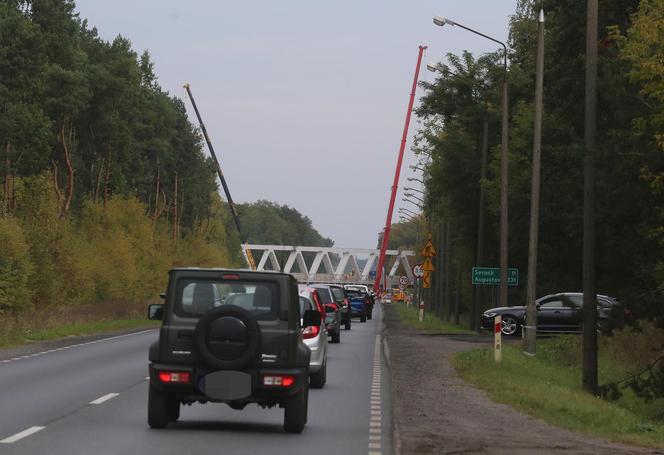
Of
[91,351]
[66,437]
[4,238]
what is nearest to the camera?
[66,437]

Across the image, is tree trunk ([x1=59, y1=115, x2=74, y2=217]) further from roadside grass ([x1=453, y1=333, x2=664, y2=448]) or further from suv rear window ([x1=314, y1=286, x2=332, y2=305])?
suv rear window ([x1=314, y1=286, x2=332, y2=305])

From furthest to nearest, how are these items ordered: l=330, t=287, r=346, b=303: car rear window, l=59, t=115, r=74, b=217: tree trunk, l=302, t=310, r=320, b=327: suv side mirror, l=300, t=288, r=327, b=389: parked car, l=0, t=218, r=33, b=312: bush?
l=59, t=115, r=74, b=217: tree trunk
l=330, t=287, r=346, b=303: car rear window
l=0, t=218, r=33, b=312: bush
l=300, t=288, r=327, b=389: parked car
l=302, t=310, r=320, b=327: suv side mirror

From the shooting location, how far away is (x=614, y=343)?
43250 mm

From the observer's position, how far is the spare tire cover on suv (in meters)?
16.0

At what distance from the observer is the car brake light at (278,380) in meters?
16.2

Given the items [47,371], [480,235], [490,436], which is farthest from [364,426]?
[480,235]

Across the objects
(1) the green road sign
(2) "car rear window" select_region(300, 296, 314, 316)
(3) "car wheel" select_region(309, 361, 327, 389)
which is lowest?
(3) "car wheel" select_region(309, 361, 327, 389)

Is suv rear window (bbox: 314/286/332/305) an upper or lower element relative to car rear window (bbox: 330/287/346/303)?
→ lower

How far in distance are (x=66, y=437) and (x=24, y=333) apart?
1190 inches

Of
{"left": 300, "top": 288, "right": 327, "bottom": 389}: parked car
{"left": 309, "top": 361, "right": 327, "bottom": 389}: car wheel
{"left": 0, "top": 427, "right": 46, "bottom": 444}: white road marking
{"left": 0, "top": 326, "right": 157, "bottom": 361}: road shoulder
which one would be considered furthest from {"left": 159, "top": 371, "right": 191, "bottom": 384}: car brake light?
{"left": 0, "top": 326, "right": 157, "bottom": 361}: road shoulder

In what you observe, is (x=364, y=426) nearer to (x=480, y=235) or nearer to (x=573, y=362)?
(x=573, y=362)

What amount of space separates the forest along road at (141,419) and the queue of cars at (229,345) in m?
0.43

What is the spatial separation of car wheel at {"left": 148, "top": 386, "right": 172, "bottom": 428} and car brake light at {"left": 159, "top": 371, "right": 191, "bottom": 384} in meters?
0.44

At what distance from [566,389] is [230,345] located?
1245cm
